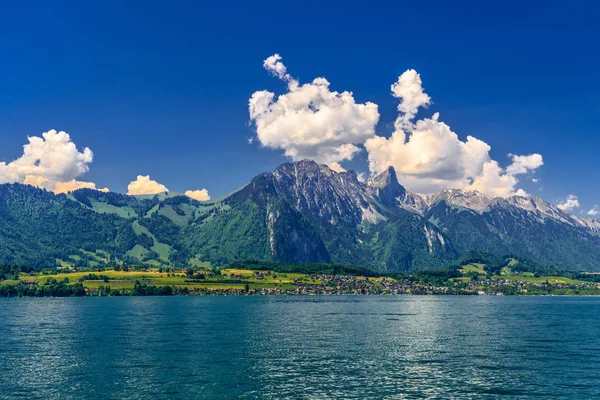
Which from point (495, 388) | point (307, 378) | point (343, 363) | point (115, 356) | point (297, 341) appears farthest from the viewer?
point (297, 341)

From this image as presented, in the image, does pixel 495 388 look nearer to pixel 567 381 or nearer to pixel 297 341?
pixel 567 381

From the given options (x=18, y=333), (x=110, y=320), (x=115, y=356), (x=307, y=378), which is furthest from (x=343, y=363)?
(x=110, y=320)

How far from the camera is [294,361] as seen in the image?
88375mm

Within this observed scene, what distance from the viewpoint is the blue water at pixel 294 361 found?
67.8 metres

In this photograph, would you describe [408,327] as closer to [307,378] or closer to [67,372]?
[307,378]

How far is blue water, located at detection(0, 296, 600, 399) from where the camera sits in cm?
6781

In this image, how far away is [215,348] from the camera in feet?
338

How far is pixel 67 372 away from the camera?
3113 inches

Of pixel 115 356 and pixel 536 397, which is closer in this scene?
pixel 536 397

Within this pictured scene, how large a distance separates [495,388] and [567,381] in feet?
43.3

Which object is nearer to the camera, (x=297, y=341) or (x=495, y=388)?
(x=495, y=388)

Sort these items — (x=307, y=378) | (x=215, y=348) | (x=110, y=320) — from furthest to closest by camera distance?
(x=110, y=320), (x=215, y=348), (x=307, y=378)

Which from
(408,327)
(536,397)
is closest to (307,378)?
(536,397)

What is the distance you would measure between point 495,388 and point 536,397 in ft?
18.4
